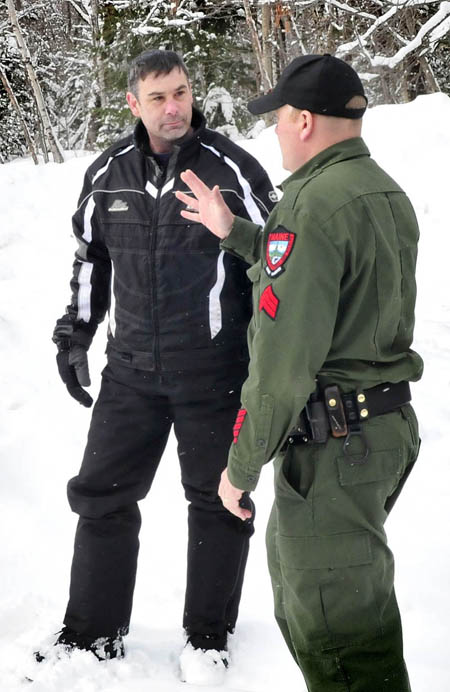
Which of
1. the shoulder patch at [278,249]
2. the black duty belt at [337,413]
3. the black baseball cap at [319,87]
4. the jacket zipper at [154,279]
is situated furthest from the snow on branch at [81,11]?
the black duty belt at [337,413]

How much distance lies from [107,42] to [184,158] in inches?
522

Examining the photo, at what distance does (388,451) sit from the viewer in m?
1.83

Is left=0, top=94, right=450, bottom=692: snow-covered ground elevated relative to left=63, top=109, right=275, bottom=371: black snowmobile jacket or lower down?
lower down

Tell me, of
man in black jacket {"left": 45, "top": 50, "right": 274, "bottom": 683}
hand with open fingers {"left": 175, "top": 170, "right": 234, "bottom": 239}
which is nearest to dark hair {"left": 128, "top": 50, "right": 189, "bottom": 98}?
man in black jacket {"left": 45, "top": 50, "right": 274, "bottom": 683}

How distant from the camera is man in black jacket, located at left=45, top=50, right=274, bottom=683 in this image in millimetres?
2611

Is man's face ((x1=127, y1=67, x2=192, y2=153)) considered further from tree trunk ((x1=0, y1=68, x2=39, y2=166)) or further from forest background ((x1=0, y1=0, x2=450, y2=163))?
tree trunk ((x1=0, y1=68, x2=39, y2=166))

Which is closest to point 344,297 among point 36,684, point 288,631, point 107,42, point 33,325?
point 288,631

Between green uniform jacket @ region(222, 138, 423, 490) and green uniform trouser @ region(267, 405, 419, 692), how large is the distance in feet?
0.46

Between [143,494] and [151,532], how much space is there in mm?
966

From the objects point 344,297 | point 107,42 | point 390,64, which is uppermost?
point 107,42

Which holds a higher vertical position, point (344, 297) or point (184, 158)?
point (184, 158)

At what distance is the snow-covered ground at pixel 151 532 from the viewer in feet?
8.55

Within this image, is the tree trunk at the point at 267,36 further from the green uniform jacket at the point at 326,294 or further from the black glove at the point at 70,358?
the green uniform jacket at the point at 326,294

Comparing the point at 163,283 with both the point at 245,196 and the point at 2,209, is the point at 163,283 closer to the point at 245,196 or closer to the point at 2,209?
the point at 245,196
